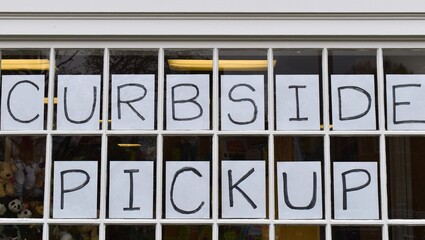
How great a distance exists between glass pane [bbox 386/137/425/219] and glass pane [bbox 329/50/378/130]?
21 cm

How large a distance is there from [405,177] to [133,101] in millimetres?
1786

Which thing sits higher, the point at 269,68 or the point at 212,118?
the point at 269,68

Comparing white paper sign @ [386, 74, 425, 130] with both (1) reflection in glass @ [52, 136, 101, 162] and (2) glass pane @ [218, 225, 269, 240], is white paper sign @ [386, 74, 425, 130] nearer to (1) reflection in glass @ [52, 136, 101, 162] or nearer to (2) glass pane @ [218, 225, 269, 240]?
(2) glass pane @ [218, 225, 269, 240]

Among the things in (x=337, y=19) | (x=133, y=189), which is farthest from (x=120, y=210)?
(x=337, y=19)

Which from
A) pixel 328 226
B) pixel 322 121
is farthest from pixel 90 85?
pixel 328 226

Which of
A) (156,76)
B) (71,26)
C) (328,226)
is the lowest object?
(328,226)

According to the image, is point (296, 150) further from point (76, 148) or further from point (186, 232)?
point (76, 148)

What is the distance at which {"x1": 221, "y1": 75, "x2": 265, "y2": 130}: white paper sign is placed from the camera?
3.86 metres

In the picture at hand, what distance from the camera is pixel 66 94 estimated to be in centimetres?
390

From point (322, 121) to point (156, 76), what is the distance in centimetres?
109

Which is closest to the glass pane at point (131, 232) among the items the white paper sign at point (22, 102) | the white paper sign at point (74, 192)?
the white paper sign at point (74, 192)

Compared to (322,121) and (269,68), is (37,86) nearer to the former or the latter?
(269,68)

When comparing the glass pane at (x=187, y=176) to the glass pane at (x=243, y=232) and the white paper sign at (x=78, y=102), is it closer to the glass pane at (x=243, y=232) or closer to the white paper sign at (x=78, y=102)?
the glass pane at (x=243, y=232)

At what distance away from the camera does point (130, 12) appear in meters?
3.82
